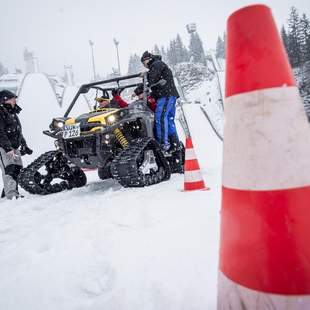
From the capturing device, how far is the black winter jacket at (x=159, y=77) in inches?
222

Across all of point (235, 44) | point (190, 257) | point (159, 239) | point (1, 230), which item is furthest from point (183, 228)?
point (1, 230)

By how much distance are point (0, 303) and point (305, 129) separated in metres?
1.60

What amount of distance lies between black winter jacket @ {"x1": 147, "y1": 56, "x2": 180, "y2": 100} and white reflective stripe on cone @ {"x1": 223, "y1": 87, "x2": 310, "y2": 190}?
4662 mm

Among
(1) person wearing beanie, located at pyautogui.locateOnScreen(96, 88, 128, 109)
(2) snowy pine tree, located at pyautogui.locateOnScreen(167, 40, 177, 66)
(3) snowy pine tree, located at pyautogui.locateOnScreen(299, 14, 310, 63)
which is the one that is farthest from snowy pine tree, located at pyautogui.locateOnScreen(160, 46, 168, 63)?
(1) person wearing beanie, located at pyautogui.locateOnScreen(96, 88, 128, 109)

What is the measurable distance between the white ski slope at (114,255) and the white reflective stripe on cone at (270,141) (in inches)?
25.2

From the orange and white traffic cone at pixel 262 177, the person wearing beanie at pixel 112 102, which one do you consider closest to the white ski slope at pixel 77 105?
the person wearing beanie at pixel 112 102

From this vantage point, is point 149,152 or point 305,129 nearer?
point 305,129

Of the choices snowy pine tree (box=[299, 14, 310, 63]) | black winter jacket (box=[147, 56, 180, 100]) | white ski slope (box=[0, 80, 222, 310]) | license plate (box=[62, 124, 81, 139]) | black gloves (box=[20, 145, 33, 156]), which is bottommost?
white ski slope (box=[0, 80, 222, 310])

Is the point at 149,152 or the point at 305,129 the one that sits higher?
the point at 305,129

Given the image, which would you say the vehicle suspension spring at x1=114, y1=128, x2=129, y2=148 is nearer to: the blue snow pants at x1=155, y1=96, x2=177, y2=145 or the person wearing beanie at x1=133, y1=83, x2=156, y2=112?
the blue snow pants at x1=155, y1=96, x2=177, y2=145

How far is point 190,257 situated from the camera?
5.83ft

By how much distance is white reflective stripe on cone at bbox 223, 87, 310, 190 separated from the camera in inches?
42.2

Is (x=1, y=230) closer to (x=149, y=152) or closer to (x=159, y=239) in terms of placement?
(x=159, y=239)

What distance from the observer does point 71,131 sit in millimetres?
4836
